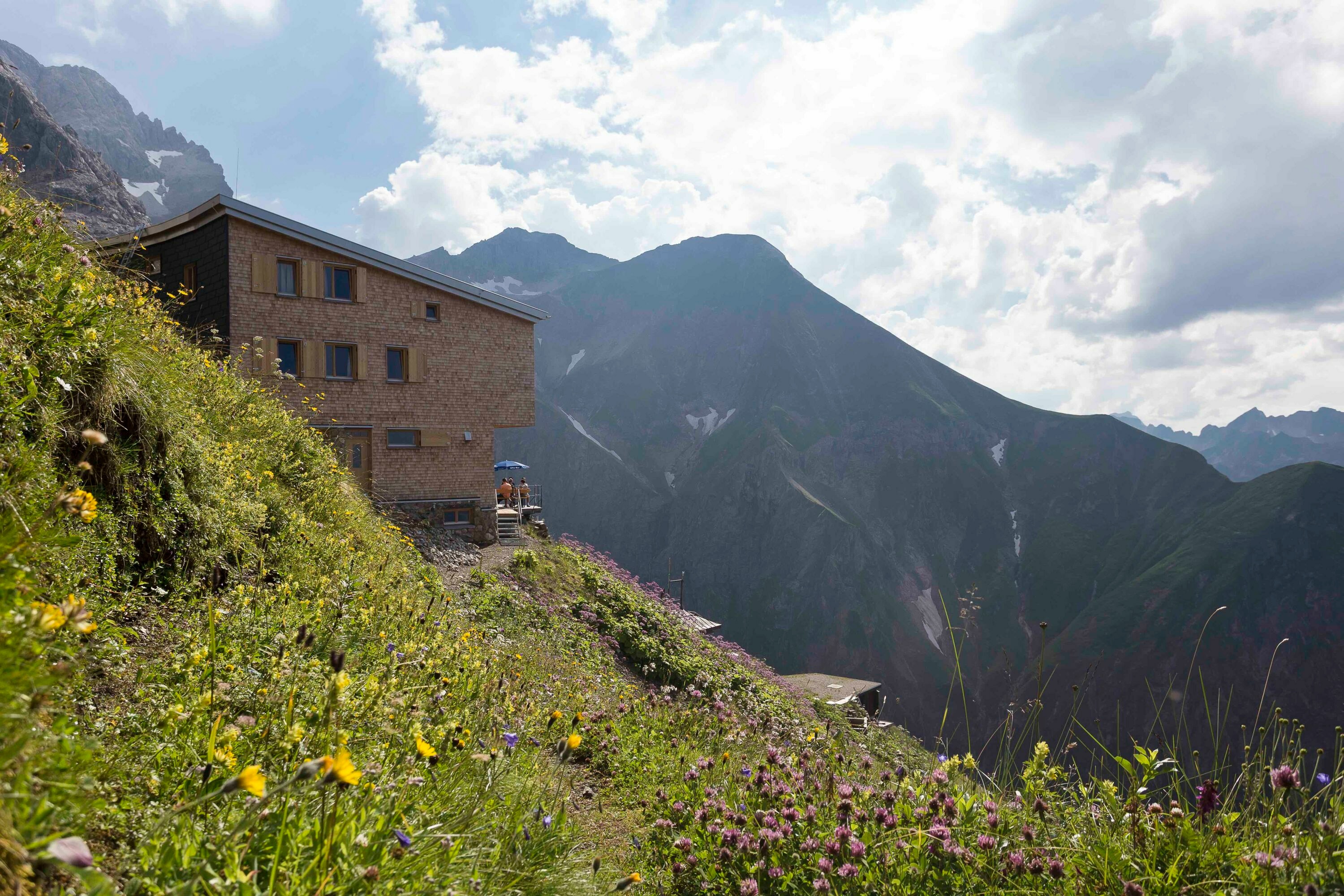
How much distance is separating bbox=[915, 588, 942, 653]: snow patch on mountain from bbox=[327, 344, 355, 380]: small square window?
8225 cm

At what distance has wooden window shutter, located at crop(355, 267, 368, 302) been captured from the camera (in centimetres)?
2109

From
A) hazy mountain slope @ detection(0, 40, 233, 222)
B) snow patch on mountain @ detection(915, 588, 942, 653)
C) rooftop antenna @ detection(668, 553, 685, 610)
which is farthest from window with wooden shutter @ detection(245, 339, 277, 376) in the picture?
hazy mountain slope @ detection(0, 40, 233, 222)

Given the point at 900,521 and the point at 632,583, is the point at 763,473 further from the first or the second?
the point at 632,583

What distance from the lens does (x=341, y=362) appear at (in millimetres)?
21094

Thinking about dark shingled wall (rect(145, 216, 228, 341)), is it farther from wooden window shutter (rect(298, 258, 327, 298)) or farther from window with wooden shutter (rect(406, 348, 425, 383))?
window with wooden shutter (rect(406, 348, 425, 383))

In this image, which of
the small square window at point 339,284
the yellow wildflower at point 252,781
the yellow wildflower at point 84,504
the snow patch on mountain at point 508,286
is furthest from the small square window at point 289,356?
the snow patch on mountain at point 508,286

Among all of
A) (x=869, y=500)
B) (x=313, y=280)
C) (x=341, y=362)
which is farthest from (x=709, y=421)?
(x=313, y=280)

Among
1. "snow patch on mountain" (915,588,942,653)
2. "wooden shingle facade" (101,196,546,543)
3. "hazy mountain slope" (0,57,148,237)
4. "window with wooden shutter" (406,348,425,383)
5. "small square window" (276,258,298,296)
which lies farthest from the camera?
"snow patch on mountain" (915,588,942,653)

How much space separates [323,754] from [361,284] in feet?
70.4

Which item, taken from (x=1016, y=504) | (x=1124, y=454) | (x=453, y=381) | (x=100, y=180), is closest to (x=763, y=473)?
(x=1016, y=504)

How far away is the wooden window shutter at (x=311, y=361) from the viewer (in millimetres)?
20078

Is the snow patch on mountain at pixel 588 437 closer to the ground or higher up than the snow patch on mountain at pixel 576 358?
closer to the ground

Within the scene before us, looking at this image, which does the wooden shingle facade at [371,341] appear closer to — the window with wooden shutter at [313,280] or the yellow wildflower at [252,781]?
the window with wooden shutter at [313,280]

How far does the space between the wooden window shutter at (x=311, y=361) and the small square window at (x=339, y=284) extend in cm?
161
